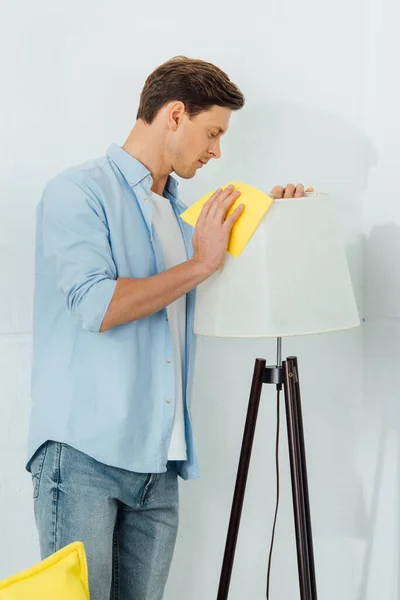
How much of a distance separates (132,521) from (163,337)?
17.1 inches

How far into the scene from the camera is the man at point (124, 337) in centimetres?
161

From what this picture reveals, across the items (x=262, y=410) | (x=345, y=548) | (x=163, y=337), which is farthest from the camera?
(x=345, y=548)

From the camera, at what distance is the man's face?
1.77 m

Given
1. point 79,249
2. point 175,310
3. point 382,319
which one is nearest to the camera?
point 79,249

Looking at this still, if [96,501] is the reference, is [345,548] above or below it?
below

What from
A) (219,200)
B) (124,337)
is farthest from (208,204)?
(124,337)

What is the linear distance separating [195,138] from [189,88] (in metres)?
0.11

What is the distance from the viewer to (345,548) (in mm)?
2551

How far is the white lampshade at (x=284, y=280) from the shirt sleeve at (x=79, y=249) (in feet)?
0.81

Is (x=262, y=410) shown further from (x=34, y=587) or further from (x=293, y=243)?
(x=34, y=587)

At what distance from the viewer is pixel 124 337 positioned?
66.1 inches

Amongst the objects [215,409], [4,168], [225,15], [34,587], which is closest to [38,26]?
[4,168]

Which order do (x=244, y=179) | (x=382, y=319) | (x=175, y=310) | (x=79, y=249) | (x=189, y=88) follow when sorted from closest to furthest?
(x=79, y=249)
(x=189, y=88)
(x=175, y=310)
(x=244, y=179)
(x=382, y=319)

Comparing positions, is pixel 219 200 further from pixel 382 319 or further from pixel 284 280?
pixel 382 319
